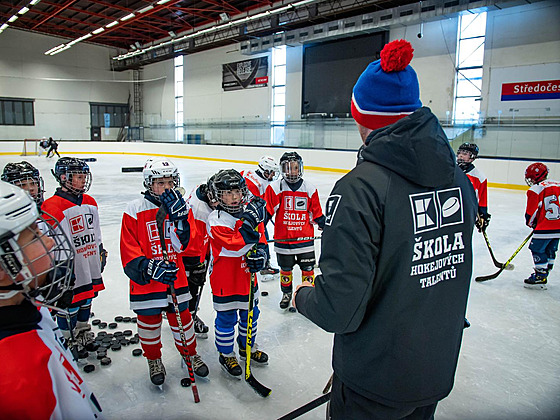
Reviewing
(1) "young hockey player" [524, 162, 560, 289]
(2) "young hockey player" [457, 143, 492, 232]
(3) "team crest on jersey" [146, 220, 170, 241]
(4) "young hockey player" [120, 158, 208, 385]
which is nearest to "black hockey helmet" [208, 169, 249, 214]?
(4) "young hockey player" [120, 158, 208, 385]

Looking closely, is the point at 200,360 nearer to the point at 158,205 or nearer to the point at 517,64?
the point at 158,205

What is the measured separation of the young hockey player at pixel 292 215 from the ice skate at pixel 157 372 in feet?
4.26

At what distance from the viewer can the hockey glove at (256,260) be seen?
88.8 inches

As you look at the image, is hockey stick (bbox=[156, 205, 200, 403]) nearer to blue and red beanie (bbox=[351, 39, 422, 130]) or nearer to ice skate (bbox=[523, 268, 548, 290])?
blue and red beanie (bbox=[351, 39, 422, 130])

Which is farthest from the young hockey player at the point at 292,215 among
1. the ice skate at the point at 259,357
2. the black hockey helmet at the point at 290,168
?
the ice skate at the point at 259,357

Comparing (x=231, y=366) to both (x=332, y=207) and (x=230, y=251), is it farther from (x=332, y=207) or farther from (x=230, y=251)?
(x=332, y=207)

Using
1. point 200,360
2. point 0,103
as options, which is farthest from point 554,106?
point 0,103

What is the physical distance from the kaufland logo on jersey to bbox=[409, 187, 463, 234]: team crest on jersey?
40.8ft

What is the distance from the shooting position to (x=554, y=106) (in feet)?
36.0

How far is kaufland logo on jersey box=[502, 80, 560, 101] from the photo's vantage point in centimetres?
1100

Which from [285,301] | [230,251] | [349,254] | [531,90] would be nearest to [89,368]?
[230,251]

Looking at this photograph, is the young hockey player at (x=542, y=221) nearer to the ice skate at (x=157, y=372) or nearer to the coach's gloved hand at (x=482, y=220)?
the coach's gloved hand at (x=482, y=220)

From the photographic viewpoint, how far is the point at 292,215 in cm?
350

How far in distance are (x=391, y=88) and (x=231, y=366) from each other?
6.37 ft
